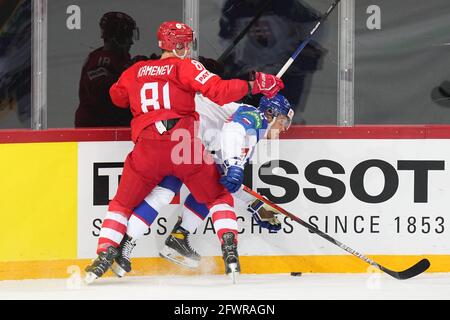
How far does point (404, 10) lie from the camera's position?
6805 millimetres

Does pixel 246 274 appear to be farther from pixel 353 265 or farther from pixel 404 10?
pixel 404 10

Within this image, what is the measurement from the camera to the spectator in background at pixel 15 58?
6.64 meters

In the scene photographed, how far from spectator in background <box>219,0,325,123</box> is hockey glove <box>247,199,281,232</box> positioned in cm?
49

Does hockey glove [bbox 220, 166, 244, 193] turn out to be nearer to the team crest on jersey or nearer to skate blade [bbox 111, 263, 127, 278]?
A: the team crest on jersey

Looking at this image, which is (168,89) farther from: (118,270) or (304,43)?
(118,270)

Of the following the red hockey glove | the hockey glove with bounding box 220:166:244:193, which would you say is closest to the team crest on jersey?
the red hockey glove

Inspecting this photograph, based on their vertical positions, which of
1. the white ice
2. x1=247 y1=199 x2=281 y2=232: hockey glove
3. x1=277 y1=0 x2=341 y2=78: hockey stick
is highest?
x1=277 y1=0 x2=341 y2=78: hockey stick

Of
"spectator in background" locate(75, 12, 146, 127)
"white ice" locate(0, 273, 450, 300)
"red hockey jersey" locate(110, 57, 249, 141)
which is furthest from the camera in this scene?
"spectator in background" locate(75, 12, 146, 127)

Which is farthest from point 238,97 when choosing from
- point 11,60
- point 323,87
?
point 11,60

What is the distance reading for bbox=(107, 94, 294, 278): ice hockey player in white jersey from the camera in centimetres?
641

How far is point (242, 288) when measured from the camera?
632 centimetres

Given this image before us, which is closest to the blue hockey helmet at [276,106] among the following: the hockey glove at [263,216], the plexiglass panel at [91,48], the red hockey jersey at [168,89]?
the red hockey jersey at [168,89]

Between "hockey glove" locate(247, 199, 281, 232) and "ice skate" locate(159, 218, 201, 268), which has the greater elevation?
"hockey glove" locate(247, 199, 281, 232)

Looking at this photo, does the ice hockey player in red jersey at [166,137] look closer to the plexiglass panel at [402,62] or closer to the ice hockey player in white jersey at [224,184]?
the ice hockey player in white jersey at [224,184]
